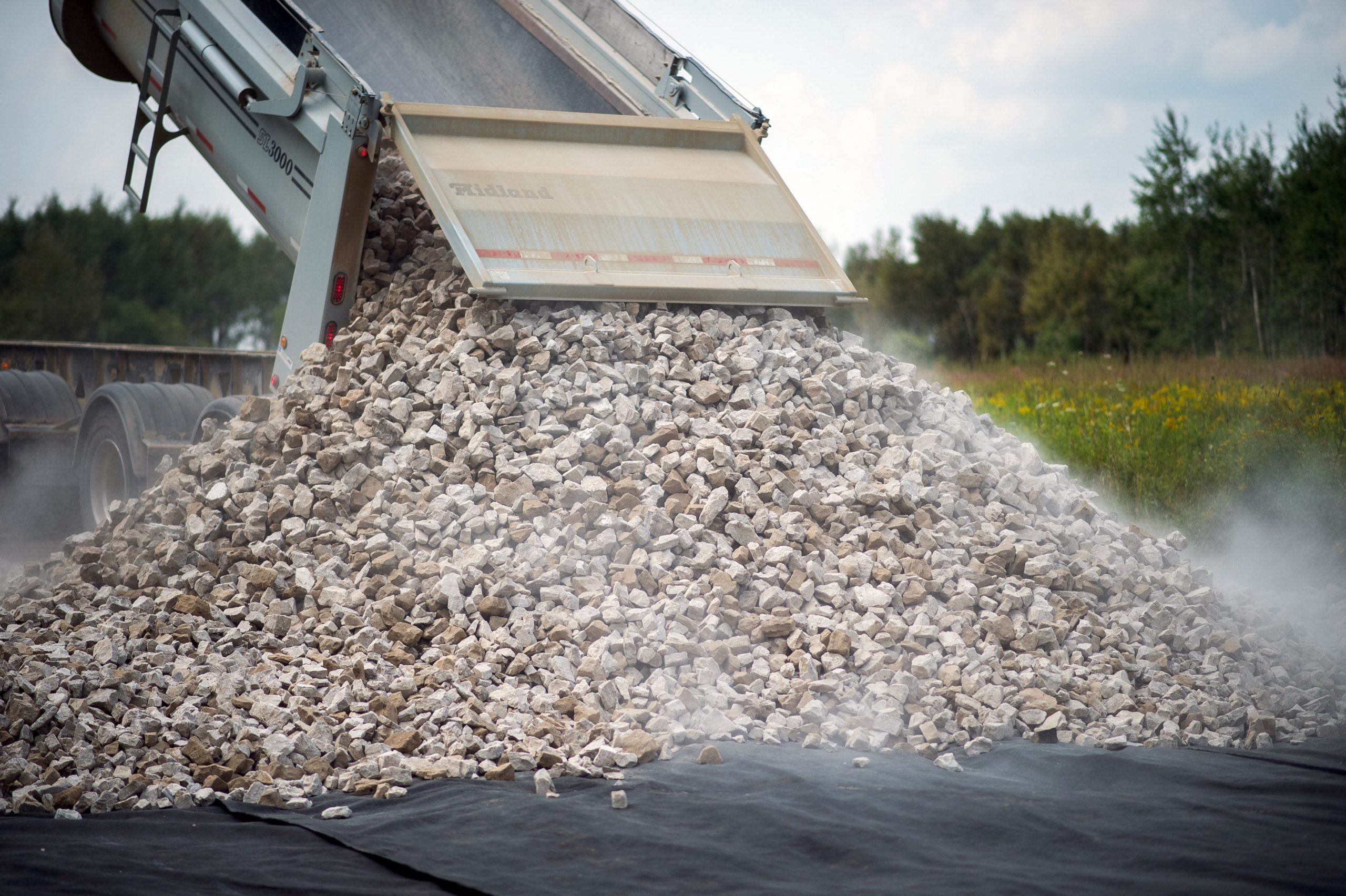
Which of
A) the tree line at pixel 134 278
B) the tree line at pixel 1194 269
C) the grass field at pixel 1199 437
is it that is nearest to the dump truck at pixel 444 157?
the grass field at pixel 1199 437

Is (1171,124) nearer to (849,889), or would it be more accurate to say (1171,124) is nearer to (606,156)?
(606,156)

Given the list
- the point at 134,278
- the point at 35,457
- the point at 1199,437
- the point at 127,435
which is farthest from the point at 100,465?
the point at 134,278

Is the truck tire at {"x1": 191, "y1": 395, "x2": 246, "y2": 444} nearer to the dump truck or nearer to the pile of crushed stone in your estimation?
the dump truck

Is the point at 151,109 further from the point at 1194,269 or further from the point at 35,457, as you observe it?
the point at 1194,269

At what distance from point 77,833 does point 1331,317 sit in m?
24.2

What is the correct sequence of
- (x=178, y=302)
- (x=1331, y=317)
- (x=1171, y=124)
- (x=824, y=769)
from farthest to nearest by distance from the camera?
(x=178, y=302) < (x=1171, y=124) < (x=1331, y=317) < (x=824, y=769)

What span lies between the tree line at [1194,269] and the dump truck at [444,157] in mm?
13554

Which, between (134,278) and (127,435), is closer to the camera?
(127,435)

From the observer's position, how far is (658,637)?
4754 millimetres

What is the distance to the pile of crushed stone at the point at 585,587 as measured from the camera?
4309 mm

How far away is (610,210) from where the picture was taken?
645 centimetres

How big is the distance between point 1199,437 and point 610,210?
525cm

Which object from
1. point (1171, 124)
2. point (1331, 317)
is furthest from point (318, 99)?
point (1171, 124)

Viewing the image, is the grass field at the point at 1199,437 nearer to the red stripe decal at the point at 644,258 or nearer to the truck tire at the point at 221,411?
the red stripe decal at the point at 644,258
